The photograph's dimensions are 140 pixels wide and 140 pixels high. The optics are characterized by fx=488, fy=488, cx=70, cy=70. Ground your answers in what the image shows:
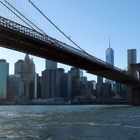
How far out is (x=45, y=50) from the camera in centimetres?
6212

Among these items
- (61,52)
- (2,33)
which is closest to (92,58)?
(61,52)

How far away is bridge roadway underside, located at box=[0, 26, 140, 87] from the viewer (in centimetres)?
4900

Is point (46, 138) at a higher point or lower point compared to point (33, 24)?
lower

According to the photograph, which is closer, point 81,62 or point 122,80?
point 81,62

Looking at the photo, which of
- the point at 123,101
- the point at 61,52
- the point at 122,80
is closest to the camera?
the point at 61,52

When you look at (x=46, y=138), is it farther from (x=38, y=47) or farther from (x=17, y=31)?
(x=38, y=47)

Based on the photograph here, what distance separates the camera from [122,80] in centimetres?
11688

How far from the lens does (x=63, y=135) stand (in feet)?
95.8

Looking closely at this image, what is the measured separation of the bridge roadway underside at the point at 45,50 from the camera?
49.0 metres

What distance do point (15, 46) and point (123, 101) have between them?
446 ft

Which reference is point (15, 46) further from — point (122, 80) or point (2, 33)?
point (122, 80)

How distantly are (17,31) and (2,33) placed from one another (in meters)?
2.65

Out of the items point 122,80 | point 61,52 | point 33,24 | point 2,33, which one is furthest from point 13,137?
point 122,80

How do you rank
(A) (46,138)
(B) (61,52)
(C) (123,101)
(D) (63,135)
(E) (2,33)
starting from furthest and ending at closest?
(C) (123,101)
(B) (61,52)
(E) (2,33)
(D) (63,135)
(A) (46,138)
